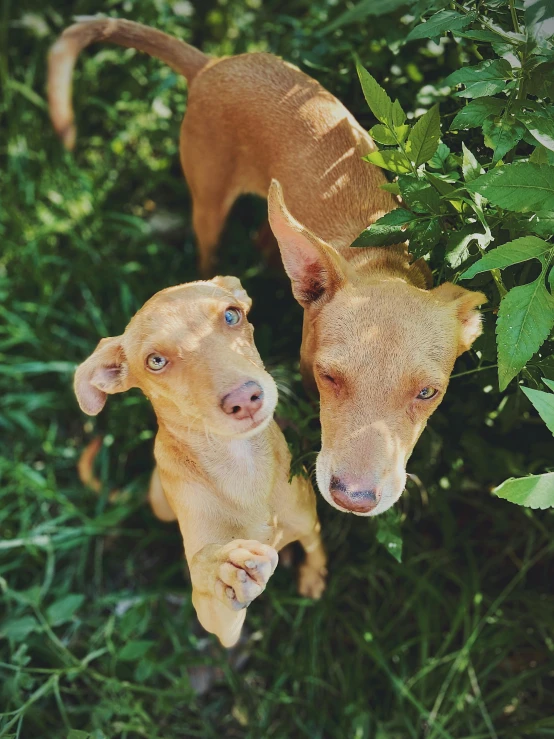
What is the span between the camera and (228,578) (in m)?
2.55

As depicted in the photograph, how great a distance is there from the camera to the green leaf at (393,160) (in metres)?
2.84

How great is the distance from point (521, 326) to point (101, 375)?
5.73 ft

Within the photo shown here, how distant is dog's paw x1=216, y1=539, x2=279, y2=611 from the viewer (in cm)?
252

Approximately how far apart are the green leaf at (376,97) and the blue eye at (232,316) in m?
0.98

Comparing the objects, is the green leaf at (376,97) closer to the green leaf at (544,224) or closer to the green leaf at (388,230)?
the green leaf at (388,230)

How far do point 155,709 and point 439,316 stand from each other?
291cm

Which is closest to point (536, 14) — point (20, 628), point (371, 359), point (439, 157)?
point (439, 157)

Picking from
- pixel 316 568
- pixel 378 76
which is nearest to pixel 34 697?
pixel 316 568

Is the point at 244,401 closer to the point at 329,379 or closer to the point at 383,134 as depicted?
the point at 329,379

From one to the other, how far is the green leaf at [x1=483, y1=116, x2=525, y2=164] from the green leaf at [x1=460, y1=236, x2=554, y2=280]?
0.36 m

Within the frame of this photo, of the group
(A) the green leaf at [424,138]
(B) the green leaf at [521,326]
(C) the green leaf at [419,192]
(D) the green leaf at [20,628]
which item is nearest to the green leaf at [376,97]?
(A) the green leaf at [424,138]

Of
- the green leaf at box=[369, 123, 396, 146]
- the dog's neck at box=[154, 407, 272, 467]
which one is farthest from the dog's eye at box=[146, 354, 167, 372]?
the green leaf at box=[369, 123, 396, 146]

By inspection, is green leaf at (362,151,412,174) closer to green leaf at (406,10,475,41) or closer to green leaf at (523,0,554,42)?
green leaf at (406,10,475,41)

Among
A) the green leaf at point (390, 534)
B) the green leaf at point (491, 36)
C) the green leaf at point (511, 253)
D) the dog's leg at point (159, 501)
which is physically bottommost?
the dog's leg at point (159, 501)
